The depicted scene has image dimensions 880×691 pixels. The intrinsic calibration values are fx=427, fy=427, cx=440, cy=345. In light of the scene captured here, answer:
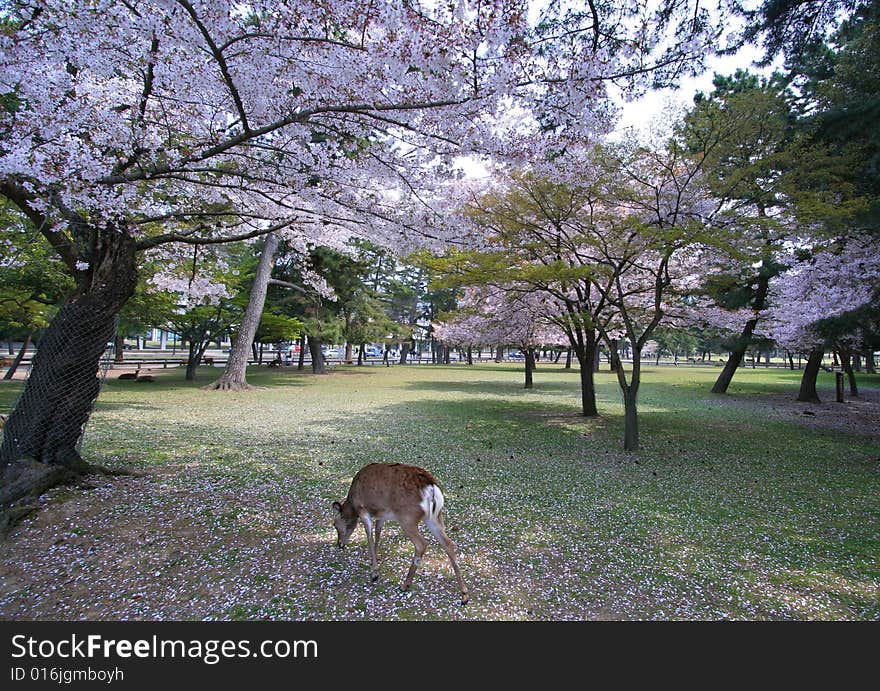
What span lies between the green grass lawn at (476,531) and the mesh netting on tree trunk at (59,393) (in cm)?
65

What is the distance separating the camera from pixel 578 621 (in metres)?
2.98

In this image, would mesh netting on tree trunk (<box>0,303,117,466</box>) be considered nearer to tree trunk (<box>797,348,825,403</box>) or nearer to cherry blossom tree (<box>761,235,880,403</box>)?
cherry blossom tree (<box>761,235,880,403</box>)

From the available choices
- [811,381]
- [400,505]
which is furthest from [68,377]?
[811,381]

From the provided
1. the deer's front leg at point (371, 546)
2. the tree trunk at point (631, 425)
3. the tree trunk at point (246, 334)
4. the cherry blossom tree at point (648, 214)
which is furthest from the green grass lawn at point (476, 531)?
the tree trunk at point (246, 334)

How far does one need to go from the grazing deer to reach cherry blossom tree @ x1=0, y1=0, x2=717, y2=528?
10.2 ft

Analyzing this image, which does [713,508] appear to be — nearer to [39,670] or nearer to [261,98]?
[39,670]

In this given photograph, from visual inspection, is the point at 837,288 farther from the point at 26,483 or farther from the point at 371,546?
the point at 26,483

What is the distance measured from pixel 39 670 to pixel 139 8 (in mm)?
5039

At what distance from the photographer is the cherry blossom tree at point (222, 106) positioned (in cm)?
360

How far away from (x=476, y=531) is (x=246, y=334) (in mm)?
16534

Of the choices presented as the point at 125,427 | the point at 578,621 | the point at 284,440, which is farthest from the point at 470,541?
the point at 125,427

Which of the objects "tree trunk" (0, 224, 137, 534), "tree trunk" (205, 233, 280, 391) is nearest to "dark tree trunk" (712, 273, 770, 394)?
"tree trunk" (205, 233, 280, 391)

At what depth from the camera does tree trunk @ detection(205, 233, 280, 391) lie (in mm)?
17578

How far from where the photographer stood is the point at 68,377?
501 centimetres
